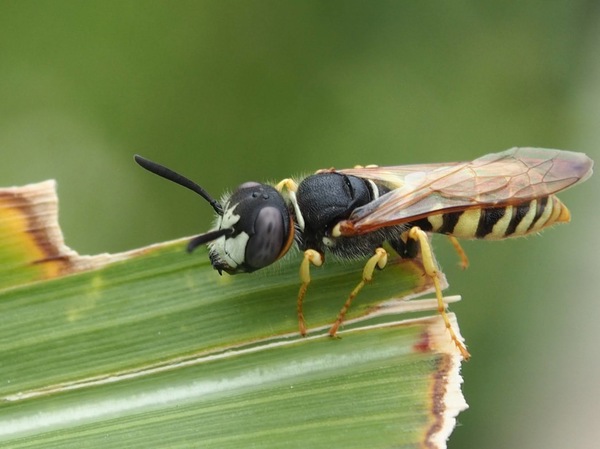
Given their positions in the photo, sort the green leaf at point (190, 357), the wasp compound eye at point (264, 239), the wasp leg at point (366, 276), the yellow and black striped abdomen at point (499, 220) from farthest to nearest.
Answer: the yellow and black striped abdomen at point (499, 220) → the wasp leg at point (366, 276) → the wasp compound eye at point (264, 239) → the green leaf at point (190, 357)

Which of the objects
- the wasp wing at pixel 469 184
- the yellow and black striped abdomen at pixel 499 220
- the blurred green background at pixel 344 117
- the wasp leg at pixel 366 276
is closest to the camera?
the wasp leg at pixel 366 276

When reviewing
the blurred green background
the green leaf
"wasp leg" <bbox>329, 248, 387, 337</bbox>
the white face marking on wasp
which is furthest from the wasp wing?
the blurred green background

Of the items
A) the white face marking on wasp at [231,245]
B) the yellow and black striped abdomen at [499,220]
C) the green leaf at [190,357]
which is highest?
the white face marking on wasp at [231,245]

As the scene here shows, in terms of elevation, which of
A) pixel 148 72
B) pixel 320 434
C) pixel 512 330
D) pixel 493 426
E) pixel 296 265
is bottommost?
pixel 493 426

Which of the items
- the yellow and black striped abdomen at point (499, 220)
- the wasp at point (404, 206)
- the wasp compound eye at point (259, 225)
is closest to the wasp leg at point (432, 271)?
Answer: the wasp at point (404, 206)

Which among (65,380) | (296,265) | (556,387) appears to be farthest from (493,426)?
(65,380)

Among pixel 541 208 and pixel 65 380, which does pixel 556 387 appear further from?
pixel 65 380

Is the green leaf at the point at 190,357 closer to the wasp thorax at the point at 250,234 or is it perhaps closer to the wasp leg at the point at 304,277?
the wasp leg at the point at 304,277

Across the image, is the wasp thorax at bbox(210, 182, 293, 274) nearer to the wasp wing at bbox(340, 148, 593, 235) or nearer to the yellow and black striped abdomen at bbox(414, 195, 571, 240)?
the wasp wing at bbox(340, 148, 593, 235)
